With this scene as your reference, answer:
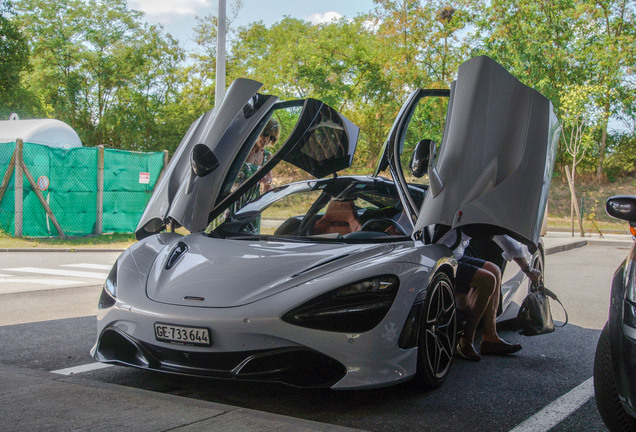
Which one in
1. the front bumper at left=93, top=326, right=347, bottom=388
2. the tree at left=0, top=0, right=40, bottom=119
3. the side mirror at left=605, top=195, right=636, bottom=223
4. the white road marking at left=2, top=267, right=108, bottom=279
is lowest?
the white road marking at left=2, top=267, right=108, bottom=279

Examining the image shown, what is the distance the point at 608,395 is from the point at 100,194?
48.4 feet

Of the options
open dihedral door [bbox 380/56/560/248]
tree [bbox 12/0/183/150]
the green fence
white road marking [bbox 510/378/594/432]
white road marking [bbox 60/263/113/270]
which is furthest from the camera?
tree [bbox 12/0/183/150]

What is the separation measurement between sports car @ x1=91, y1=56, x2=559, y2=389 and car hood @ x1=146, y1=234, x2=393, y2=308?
12 mm

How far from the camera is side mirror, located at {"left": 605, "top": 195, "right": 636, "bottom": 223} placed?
3.34 metres

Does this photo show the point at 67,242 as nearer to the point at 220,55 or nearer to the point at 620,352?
the point at 220,55

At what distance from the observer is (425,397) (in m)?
4.04

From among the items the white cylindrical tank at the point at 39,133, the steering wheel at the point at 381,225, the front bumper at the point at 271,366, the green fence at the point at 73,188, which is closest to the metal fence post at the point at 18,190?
the green fence at the point at 73,188

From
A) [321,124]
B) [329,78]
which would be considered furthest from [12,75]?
[321,124]

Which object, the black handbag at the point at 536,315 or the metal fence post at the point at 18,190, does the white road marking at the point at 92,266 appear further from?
the black handbag at the point at 536,315

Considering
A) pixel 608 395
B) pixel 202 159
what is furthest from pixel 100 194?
pixel 608 395

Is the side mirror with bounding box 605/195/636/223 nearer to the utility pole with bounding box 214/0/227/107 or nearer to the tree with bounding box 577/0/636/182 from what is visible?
the utility pole with bounding box 214/0/227/107

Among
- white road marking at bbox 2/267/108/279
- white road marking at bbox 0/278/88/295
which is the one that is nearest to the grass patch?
white road marking at bbox 2/267/108/279

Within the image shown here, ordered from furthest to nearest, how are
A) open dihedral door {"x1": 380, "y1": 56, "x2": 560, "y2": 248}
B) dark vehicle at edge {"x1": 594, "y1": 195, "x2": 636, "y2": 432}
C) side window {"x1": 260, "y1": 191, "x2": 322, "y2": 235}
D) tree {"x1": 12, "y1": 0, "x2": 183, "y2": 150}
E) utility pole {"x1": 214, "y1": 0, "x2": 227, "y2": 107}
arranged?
1. tree {"x1": 12, "y1": 0, "x2": 183, "y2": 150}
2. utility pole {"x1": 214, "y1": 0, "x2": 227, "y2": 107}
3. side window {"x1": 260, "y1": 191, "x2": 322, "y2": 235}
4. open dihedral door {"x1": 380, "y1": 56, "x2": 560, "y2": 248}
5. dark vehicle at edge {"x1": 594, "y1": 195, "x2": 636, "y2": 432}

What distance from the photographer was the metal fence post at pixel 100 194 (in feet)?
53.4
